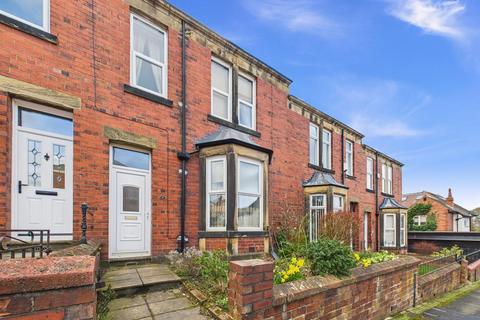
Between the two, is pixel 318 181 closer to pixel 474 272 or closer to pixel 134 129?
pixel 474 272

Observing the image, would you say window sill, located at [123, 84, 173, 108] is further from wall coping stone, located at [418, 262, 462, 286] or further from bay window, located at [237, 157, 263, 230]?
wall coping stone, located at [418, 262, 462, 286]

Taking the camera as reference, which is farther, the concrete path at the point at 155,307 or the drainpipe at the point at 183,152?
the drainpipe at the point at 183,152

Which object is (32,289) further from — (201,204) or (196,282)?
(201,204)

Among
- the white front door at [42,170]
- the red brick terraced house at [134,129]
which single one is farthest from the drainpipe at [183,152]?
the white front door at [42,170]

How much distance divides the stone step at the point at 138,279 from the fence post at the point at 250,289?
1.48 meters

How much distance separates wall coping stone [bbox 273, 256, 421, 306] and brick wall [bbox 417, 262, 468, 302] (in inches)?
90.7

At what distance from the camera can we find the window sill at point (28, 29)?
502cm

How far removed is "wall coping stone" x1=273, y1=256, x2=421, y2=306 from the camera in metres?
4.08

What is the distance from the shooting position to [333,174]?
13891 millimetres

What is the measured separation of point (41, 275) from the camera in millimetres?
1928

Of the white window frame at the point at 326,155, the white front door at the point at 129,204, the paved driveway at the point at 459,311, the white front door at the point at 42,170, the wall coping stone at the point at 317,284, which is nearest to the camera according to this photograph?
the wall coping stone at the point at 317,284

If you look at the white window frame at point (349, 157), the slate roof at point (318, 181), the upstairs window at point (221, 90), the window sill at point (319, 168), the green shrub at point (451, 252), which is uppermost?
the upstairs window at point (221, 90)

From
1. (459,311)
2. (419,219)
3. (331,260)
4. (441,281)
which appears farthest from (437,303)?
(419,219)

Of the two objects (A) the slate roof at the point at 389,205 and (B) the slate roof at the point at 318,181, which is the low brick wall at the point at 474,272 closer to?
(A) the slate roof at the point at 389,205
